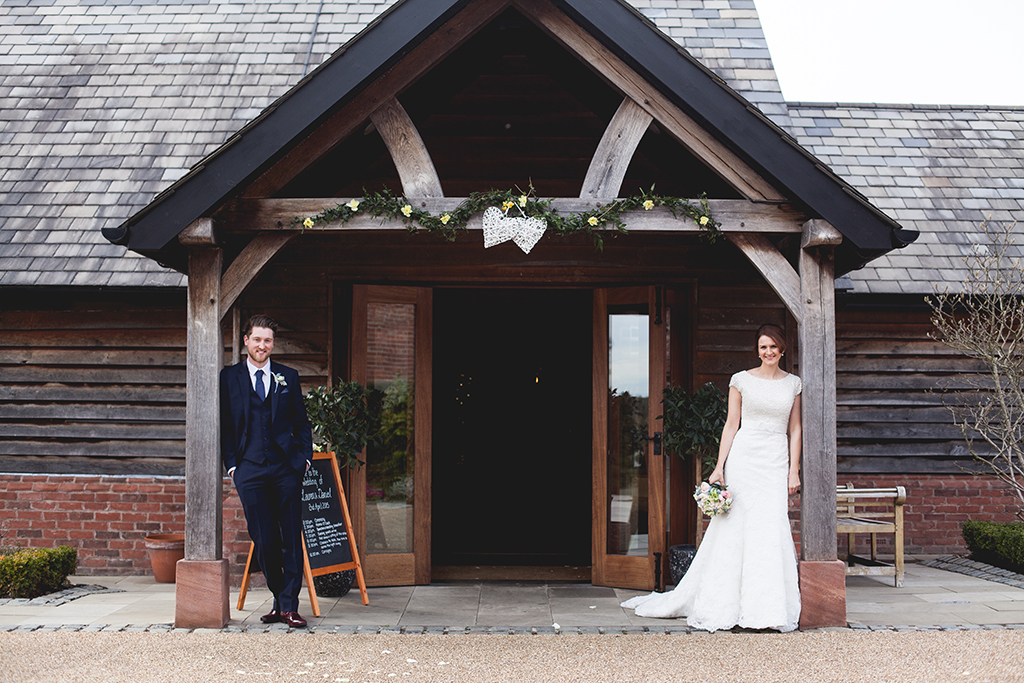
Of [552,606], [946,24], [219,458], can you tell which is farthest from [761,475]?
[946,24]

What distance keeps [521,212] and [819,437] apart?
7.70ft

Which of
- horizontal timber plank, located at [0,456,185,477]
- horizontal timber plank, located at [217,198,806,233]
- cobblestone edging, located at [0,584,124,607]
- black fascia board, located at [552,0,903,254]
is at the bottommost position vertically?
cobblestone edging, located at [0,584,124,607]

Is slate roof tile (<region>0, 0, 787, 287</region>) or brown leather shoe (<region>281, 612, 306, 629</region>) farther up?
slate roof tile (<region>0, 0, 787, 287</region>)

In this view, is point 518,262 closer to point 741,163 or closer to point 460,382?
point 741,163

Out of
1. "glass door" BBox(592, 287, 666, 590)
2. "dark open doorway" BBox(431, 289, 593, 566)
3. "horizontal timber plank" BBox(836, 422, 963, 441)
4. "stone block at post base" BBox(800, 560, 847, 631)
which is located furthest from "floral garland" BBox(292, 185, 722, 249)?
"dark open doorway" BBox(431, 289, 593, 566)

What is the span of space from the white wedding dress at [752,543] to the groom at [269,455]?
2.35 meters

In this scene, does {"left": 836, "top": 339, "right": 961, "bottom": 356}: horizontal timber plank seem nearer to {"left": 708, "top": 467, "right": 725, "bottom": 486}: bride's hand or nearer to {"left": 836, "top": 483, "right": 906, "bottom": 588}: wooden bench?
{"left": 836, "top": 483, "right": 906, "bottom": 588}: wooden bench

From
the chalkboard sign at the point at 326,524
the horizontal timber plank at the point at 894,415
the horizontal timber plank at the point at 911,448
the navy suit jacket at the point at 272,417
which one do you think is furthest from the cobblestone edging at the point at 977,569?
the navy suit jacket at the point at 272,417

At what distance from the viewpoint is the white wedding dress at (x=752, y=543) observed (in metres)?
5.03

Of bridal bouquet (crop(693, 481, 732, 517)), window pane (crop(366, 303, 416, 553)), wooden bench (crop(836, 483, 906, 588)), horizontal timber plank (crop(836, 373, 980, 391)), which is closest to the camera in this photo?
bridal bouquet (crop(693, 481, 732, 517))

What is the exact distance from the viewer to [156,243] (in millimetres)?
4828

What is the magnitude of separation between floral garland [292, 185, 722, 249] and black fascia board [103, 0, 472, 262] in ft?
1.62

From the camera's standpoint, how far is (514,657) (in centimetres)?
447

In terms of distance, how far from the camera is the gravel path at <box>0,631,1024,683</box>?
4.16 m
